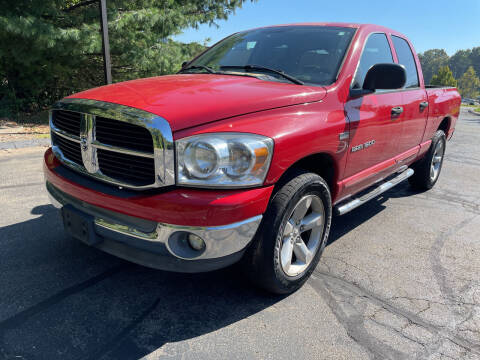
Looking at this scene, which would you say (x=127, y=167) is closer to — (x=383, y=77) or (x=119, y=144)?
(x=119, y=144)

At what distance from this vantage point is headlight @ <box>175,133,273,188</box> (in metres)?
1.97

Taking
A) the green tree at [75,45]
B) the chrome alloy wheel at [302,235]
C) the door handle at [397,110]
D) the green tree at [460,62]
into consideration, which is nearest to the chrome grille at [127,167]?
the chrome alloy wheel at [302,235]

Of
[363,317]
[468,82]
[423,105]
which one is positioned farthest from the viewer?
[468,82]

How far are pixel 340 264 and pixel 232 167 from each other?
1.55m

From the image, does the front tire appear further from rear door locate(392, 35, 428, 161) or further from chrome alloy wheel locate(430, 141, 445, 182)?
chrome alloy wheel locate(430, 141, 445, 182)

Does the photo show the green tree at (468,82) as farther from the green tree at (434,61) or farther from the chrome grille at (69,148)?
the chrome grille at (69,148)

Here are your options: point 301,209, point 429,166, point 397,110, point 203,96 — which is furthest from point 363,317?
point 429,166

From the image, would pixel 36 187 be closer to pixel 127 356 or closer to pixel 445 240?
pixel 127 356

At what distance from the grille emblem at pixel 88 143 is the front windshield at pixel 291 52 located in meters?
1.37

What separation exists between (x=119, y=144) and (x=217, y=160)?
2.02 ft

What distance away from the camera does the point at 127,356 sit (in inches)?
77.4

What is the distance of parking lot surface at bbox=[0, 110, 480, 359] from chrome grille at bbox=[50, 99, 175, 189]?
0.83 m

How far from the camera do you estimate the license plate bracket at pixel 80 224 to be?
2.20 meters

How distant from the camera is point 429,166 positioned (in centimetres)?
495
